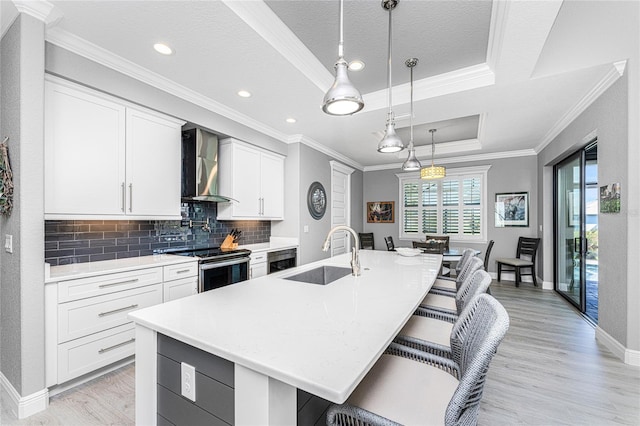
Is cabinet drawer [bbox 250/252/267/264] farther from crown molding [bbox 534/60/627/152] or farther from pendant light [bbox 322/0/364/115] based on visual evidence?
crown molding [bbox 534/60/627/152]

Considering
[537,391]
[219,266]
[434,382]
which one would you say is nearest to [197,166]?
[219,266]

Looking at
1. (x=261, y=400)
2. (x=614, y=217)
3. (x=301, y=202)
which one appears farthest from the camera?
(x=301, y=202)

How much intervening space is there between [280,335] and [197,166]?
2776mm

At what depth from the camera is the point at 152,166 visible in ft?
9.30

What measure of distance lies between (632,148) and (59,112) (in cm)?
471

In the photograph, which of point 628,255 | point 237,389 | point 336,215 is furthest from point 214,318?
point 336,215

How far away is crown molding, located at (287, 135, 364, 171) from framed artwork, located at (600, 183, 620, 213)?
3.78m

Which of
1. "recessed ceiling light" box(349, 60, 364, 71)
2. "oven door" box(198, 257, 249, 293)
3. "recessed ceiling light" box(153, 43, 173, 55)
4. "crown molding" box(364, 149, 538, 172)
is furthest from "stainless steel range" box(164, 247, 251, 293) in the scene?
"crown molding" box(364, 149, 538, 172)

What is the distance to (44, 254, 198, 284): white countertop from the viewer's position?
80.7 inches

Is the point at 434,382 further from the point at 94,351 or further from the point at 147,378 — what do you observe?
the point at 94,351

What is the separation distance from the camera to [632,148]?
245cm

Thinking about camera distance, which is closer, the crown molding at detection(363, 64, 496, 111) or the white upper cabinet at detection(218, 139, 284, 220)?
the crown molding at detection(363, 64, 496, 111)

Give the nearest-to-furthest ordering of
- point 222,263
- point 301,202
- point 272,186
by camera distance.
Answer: point 222,263, point 272,186, point 301,202

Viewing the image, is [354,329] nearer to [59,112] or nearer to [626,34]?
[59,112]
